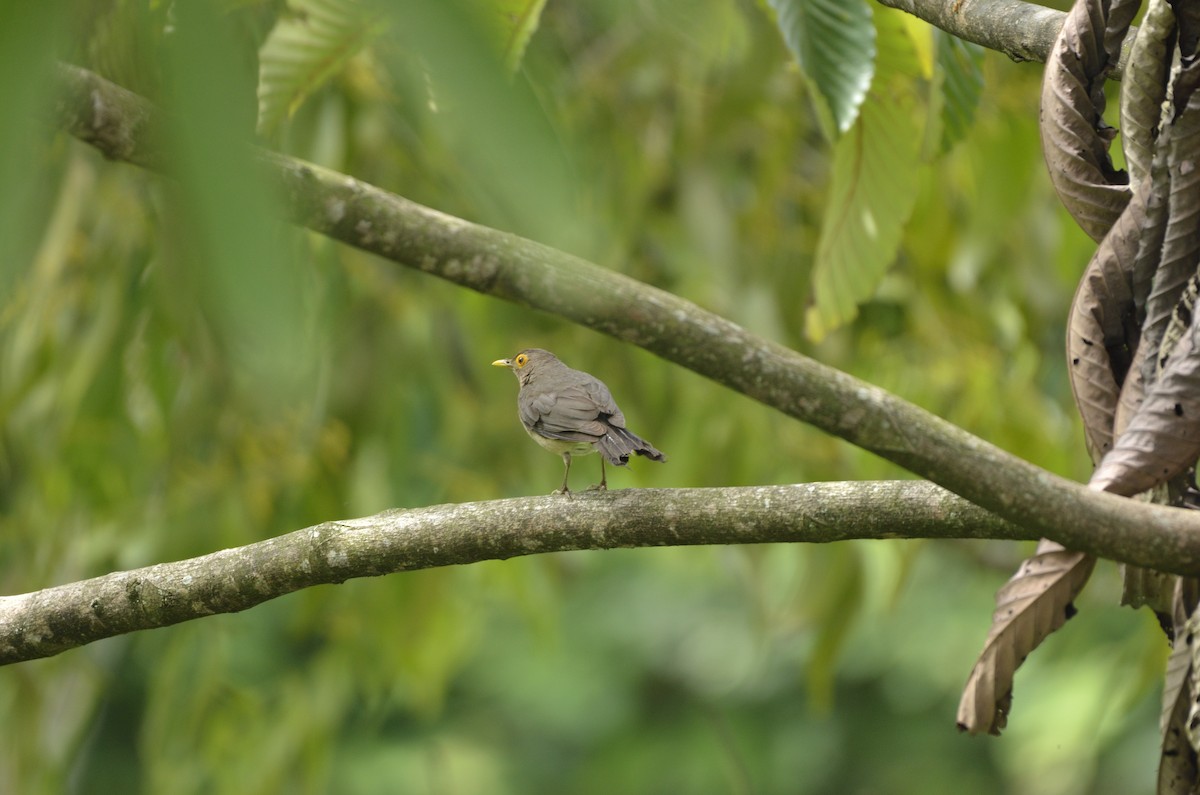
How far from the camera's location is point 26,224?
1.56 ft

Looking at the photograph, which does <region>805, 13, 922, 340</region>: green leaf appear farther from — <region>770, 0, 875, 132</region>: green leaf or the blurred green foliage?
the blurred green foliage

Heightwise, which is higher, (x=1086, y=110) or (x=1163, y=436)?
(x=1086, y=110)

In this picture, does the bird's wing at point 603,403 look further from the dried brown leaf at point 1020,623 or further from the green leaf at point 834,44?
the dried brown leaf at point 1020,623

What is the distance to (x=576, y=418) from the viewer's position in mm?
2016

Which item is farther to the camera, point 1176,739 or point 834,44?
point 834,44

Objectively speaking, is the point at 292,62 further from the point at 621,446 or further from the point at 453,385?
the point at 453,385

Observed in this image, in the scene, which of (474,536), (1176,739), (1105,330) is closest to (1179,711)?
(1176,739)

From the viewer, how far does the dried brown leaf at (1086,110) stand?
1147mm

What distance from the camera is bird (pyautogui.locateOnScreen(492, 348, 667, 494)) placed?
1909 millimetres

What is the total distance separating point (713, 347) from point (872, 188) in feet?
2.52

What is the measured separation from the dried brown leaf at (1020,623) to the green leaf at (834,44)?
2.19 ft

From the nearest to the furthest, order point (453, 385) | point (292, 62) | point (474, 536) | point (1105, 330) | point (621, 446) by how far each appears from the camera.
A: point (1105, 330) → point (474, 536) → point (292, 62) → point (621, 446) → point (453, 385)

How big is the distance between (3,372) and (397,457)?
3.14ft

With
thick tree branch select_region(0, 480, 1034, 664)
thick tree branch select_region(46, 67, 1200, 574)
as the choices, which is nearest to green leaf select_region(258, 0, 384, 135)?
thick tree branch select_region(46, 67, 1200, 574)
